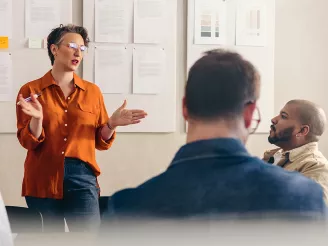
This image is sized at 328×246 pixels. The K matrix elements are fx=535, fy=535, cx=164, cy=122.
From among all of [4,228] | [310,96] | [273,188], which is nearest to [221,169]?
[273,188]

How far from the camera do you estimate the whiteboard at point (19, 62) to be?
1.65 metres

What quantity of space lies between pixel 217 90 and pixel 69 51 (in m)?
0.72

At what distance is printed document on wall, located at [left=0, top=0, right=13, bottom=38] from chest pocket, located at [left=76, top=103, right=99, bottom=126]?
71cm

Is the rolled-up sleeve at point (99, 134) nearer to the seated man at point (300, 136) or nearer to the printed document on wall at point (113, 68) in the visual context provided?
the seated man at point (300, 136)

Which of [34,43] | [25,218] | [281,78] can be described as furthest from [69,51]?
[281,78]

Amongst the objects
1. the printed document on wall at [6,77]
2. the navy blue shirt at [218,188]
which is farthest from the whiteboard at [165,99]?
the navy blue shirt at [218,188]

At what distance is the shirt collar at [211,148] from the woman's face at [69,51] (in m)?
0.70

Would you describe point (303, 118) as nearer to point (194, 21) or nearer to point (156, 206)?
point (156, 206)

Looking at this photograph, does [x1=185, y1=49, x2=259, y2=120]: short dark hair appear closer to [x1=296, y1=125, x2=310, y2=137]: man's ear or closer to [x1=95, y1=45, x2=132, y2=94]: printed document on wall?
[x1=296, y1=125, x2=310, y2=137]: man's ear

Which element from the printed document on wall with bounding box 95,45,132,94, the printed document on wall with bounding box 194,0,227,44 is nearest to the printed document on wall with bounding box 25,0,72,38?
the printed document on wall with bounding box 95,45,132,94

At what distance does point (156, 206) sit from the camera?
34cm

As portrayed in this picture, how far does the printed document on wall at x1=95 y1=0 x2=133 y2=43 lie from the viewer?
171 centimetres

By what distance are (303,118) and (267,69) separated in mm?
954

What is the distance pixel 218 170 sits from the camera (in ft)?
1.13
